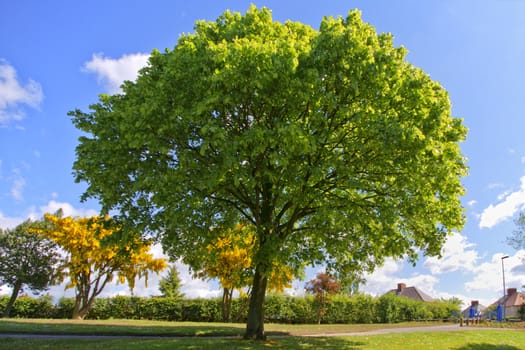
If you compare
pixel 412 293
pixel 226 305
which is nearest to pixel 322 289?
pixel 226 305

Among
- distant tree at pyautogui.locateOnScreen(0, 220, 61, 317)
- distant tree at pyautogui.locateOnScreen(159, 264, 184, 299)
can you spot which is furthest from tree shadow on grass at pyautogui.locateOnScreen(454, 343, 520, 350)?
distant tree at pyautogui.locateOnScreen(159, 264, 184, 299)

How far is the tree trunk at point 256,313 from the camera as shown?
56.7ft

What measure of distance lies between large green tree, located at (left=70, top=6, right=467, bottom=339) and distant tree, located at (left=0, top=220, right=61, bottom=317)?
3460 centimetres

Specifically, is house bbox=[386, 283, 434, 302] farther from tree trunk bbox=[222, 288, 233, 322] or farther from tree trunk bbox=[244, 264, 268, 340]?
tree trunk bbox=[244, 264, 268, 340]

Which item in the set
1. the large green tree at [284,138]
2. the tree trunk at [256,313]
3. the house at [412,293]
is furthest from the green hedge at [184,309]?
the house at [412,293]

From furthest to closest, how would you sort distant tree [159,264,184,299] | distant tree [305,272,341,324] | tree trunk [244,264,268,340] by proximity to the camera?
distant tree [159,264,184,299] < distant tree [305,272,341,324] < tree trunk [244,264,268,340]

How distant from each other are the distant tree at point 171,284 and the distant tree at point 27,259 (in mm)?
19578

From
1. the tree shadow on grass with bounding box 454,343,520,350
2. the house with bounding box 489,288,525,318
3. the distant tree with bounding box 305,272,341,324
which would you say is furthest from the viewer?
the house with bounding box 489,288,525,318

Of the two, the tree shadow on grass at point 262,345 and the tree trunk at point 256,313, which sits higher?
the tree trunk at point 256,313

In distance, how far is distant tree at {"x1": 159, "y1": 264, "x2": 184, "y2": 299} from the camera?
6267 centimetres

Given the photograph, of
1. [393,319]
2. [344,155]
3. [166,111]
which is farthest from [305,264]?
[393,319]

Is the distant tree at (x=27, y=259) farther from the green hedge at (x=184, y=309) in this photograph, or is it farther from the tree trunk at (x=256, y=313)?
the tree trunk at (x=256, y=313)

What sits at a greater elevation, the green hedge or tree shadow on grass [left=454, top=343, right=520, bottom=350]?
tree shadow on grass [left=454, top=343, right=520, bottom=350]

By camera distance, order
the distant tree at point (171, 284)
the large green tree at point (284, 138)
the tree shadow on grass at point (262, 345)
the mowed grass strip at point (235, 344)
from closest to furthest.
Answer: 1. the large green tree at point (284, 138)
2. the mowed grass strip at point (235, 344)
3. the tree shadow on grass at point (262, 345)
4. the distant tree at point (171, 284)
